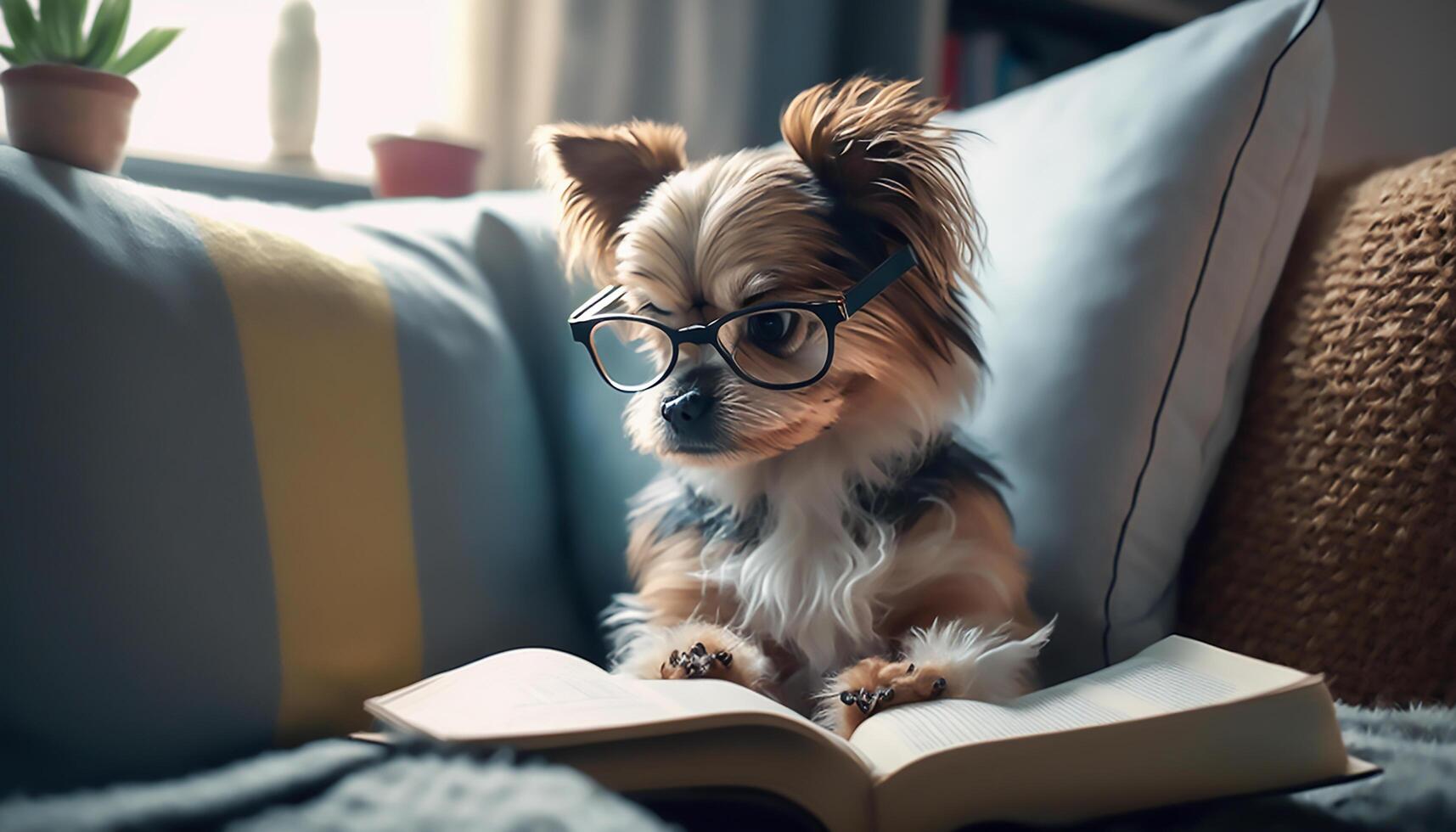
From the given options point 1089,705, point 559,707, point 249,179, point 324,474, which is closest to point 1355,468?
point 1089,705

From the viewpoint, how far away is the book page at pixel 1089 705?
75cm

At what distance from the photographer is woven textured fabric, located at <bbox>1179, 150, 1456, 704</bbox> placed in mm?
1032

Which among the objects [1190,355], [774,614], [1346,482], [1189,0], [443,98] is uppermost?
[1189,0]

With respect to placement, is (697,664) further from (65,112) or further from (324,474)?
(65,112)

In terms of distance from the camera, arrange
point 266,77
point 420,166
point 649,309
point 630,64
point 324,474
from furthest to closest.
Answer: point 630,64
point 266,77
point 420,166
point 649,309
point 324,474

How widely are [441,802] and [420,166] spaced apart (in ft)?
5.27

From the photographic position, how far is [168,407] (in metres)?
0.91

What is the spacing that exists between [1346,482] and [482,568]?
0.99m

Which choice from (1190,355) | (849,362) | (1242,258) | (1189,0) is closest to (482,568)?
(849,362)

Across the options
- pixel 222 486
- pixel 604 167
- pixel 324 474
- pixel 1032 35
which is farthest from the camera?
pixel 1032 35

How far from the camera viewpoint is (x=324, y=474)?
1.03 metres

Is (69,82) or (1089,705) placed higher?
(69,82)

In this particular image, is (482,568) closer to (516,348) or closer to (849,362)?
(516,348)

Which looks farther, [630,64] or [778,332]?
[630,64]
